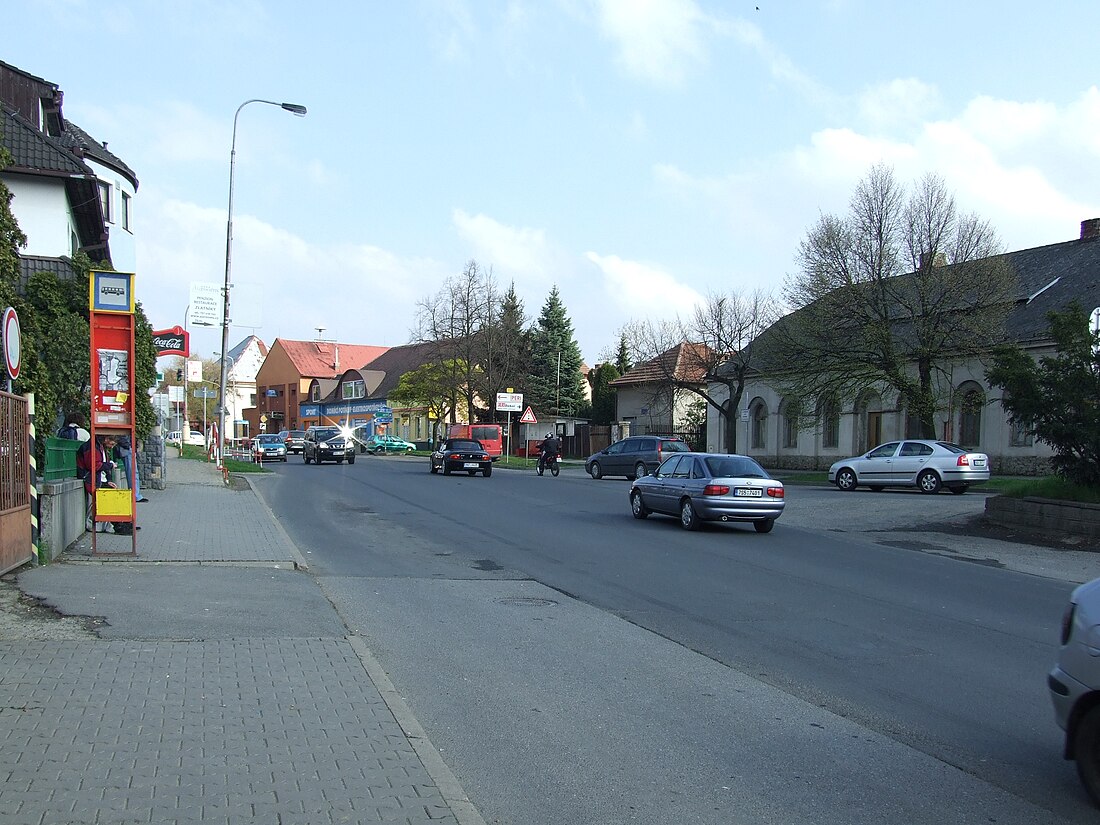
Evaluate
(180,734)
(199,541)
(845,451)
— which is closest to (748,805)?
(180,734)

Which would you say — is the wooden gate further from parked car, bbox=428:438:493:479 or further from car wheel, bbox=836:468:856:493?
parked car, bbox=428:438:493:479

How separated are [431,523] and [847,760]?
45.5 feet

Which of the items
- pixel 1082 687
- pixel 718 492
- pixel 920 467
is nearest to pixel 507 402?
pixel 920 467

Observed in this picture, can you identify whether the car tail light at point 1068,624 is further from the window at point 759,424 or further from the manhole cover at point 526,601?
the window at point 759,424

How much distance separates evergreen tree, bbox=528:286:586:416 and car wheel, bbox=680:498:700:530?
5477cm

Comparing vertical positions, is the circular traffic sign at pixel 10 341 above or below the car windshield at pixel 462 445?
above

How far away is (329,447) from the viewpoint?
4616 centimetres

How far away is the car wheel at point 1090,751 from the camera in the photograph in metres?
4.62

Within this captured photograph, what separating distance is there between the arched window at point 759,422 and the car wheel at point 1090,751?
4480 centimetres

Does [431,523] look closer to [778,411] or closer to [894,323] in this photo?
[894,323]

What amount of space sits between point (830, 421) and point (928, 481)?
47.4ft

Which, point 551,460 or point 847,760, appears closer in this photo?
point 847,760

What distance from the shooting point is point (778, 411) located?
47.4m

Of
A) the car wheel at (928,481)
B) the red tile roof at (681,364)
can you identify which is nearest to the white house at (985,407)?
the red tile roof at (681,364)
